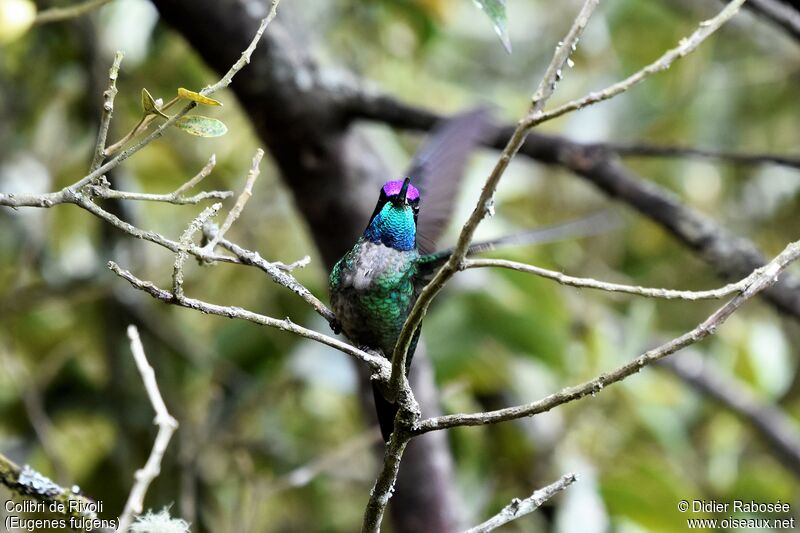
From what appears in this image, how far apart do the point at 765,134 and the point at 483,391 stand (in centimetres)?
175

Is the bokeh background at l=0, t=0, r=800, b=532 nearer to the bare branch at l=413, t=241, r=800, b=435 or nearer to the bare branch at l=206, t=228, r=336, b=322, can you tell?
the bare branch at l=206, t=228, r=336, b=322

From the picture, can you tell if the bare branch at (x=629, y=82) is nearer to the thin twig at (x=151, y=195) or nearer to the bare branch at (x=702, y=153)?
the thin twig at (x=151, y=195)

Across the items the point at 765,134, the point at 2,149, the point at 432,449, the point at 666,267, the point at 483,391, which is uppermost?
the point at 765,134

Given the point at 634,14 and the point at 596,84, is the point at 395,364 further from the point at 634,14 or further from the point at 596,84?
the point at 596,84

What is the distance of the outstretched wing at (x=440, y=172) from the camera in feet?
5.63

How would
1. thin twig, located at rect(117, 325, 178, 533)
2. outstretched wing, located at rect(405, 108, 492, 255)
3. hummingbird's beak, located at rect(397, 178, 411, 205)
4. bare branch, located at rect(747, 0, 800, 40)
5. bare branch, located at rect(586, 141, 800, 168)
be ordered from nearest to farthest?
thin twig, located at rect(117, 325, 178, 533), hummingbird's beak, located at rect(397, 178, 411, 205), outstretched wing, located at rect(405, 108, 492, 255), bare branch, located at rect(747, 0, 800, 40), bare branch, located at rect(586, 141, 800, 168)

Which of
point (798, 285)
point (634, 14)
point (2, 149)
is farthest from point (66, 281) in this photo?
point (634, 14)

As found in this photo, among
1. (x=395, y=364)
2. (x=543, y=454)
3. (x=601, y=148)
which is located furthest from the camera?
(x=543, y=454)

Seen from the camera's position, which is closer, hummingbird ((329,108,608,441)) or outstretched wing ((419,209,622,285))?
outstretched wing ((419,209,622,285))

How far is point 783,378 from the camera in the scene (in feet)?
9.74

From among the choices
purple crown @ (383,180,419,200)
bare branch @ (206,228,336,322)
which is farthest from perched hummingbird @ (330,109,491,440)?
bare branch @ (206,228,336,322)

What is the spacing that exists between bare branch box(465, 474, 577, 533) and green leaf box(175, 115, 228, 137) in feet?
1.62

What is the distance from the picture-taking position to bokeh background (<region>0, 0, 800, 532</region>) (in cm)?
252

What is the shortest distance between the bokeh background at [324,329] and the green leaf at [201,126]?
113cm
